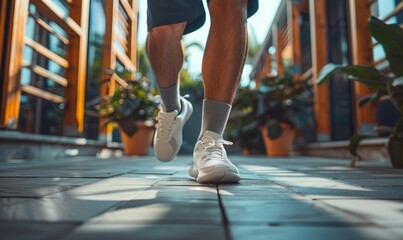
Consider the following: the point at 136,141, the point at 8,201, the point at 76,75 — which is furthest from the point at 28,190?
the point at 136,141

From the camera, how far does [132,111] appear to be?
314 centimetres

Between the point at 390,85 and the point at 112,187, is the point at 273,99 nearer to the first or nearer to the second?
the point at 390,85

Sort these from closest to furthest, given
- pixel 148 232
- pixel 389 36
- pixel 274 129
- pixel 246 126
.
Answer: pixel 148 232 → pixel 389 36 → pixel 274 129 → pixel 246 126

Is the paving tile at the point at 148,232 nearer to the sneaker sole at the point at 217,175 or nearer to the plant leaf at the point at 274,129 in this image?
the sneaker sole at the point at 217,175

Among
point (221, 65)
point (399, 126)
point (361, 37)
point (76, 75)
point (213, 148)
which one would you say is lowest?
point (213, 148)

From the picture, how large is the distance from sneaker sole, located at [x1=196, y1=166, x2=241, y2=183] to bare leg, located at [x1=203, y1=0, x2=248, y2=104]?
0.75ft

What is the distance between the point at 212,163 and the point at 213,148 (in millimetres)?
85

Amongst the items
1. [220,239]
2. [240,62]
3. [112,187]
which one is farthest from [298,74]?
[220,239]

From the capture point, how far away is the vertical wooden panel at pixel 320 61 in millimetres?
3297

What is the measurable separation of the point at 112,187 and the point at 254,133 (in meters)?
3.21

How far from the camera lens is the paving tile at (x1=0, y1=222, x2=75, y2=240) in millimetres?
358

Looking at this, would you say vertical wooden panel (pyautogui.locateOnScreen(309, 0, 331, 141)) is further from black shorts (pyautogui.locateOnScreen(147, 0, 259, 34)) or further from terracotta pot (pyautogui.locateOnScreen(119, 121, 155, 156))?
black shorts (pyautogui.locateOnScreen(147, 0, 259, 34))

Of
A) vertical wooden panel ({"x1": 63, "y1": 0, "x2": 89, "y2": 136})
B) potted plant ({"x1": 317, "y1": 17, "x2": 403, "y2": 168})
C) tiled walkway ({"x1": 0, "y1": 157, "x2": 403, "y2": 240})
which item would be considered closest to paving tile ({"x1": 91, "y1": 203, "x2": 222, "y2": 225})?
tiled walkway ({"x1": 0, "y1": 157, "x2": 403, "y2": 240})

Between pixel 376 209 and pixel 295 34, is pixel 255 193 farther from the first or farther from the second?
pixel 295 34
